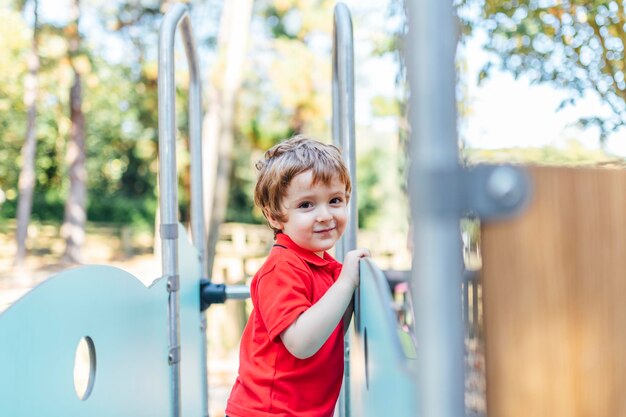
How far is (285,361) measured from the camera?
1.37 m

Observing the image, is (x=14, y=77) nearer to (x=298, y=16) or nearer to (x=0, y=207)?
(x=0, y=207)

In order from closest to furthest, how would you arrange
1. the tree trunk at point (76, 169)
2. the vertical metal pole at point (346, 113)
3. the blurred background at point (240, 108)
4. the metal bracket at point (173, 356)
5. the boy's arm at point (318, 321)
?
the blurred background at point (240, 108) → the boy's arm at point (318, 321) → the vertical metal pole at point (346, 113) → the metal bracket at point (173, 356) → the tree trunk at point (76, 169)

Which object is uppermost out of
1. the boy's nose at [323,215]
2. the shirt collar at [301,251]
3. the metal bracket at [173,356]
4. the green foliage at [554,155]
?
the green foliage at [554,155]

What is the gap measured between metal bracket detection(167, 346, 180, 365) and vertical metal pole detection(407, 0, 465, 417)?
1.44 metres

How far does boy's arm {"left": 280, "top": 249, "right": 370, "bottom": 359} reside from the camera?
1198 millimetres

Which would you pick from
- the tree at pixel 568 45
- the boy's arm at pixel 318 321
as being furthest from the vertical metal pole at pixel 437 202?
the boy's arm at pixel 318 321

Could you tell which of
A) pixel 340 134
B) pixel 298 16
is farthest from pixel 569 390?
pixel 298 16

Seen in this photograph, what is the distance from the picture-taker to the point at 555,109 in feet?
3.16

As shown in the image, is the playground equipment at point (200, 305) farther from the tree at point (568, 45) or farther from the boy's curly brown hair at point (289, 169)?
the tree at point (568, 45)

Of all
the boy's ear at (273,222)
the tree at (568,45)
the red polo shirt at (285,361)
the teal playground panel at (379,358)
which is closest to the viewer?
the teal playground panel at (379,358)

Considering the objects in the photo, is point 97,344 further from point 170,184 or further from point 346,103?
point 346,103

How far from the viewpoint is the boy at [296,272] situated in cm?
135

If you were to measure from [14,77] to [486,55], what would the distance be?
1538 centimetres

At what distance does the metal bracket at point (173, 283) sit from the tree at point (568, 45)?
113cm
